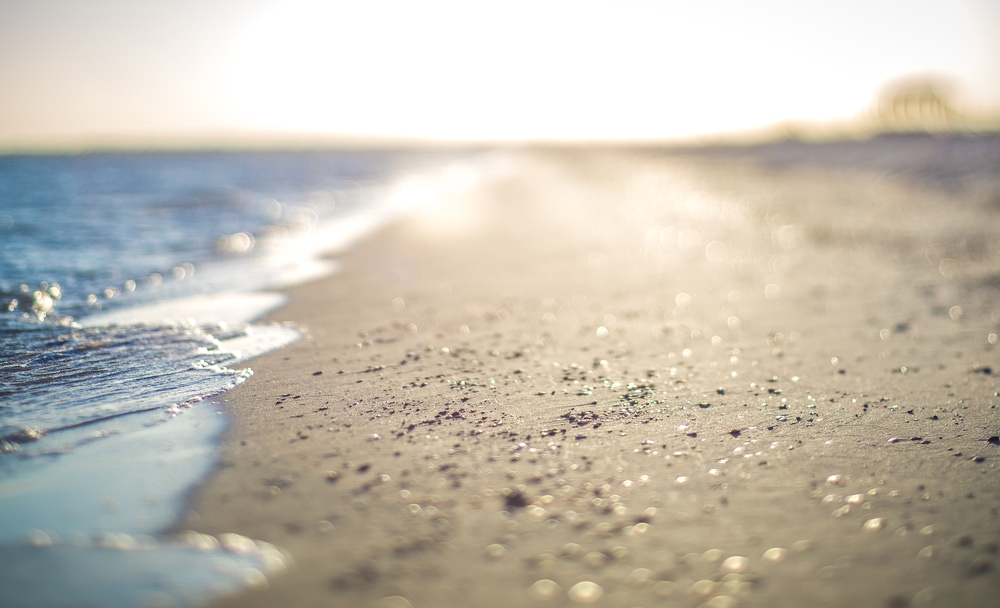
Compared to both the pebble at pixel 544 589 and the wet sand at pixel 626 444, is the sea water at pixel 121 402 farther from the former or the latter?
the pebble at pixel 544 589

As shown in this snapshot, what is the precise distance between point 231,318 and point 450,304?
2.69 m

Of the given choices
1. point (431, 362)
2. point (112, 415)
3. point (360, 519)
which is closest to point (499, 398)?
point (431, 362)

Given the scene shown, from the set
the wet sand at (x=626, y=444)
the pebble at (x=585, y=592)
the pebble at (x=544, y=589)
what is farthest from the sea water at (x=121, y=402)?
the pebble at (x=585, y=592)

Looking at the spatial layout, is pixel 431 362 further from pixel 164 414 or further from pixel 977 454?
pixel 977 454

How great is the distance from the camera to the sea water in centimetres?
266

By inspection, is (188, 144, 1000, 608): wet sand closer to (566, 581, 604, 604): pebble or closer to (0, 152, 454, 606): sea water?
(566, 581, 604, 604): pebble

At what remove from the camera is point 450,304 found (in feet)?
25.2

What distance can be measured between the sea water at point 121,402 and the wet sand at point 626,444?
0.78 ft

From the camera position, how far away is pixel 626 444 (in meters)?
3.84

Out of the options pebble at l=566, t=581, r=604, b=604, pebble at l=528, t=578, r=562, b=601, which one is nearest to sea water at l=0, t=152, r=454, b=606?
pebble at l=528, t=578, r=562, b=601

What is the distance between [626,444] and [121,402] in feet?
12.5

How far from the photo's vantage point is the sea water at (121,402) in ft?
8.72

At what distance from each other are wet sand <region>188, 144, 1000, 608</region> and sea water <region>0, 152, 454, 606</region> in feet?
0.78

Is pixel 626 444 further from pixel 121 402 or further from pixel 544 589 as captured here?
pixel 121 402
